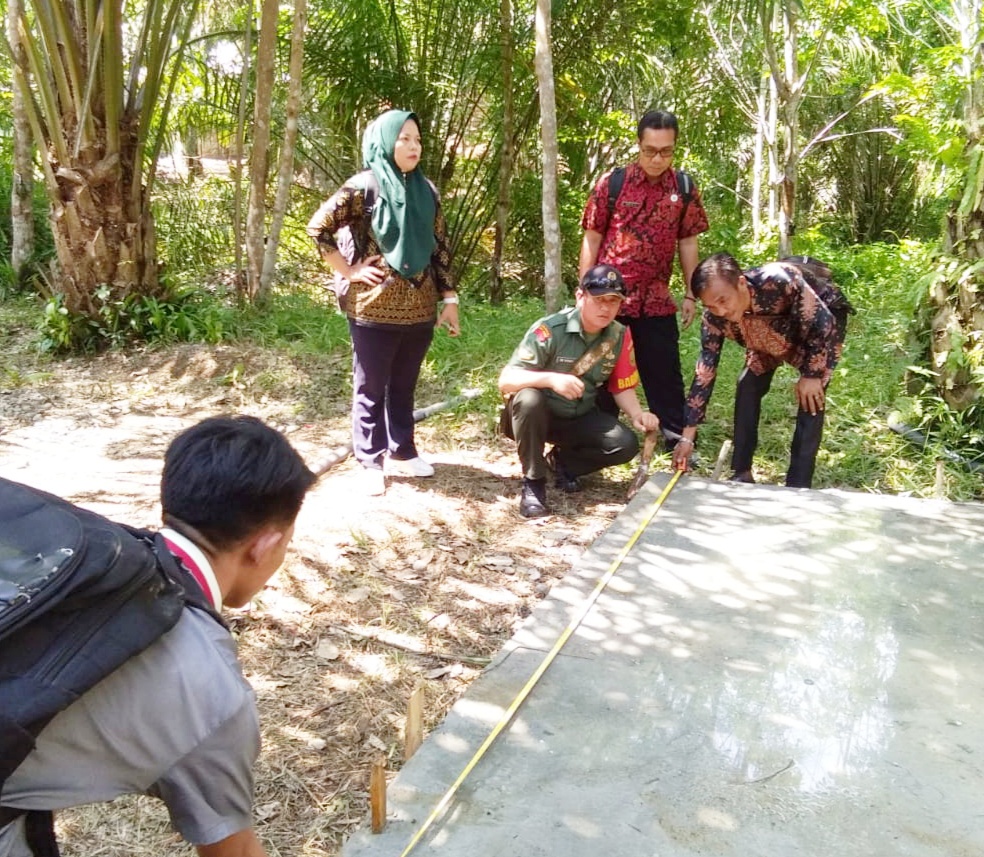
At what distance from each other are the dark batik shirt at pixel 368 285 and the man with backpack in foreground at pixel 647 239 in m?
0.74

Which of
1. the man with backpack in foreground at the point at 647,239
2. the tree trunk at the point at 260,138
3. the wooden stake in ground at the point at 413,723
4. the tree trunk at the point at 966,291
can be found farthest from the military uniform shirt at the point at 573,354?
the tree trunk at the point at 260,138

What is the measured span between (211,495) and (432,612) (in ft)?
6.07

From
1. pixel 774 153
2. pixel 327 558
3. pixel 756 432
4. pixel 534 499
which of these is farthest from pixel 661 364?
pixel 774 153

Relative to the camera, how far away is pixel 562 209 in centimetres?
796

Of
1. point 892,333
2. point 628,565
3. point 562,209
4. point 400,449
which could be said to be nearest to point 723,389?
point 892,333

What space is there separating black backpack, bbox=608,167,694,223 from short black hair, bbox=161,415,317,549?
305cm

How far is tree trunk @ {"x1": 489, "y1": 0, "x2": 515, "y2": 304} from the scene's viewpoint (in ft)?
22.0

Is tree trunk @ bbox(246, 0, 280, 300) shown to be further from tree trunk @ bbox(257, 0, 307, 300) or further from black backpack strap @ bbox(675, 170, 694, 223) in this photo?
black backpack strap @ bbox(675, 170, 694, 223)

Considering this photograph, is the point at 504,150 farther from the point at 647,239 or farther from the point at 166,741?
the point at 166,741

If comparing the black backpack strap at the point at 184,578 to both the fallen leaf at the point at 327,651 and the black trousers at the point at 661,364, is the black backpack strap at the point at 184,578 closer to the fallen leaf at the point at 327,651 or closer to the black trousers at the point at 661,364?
the fallen leaf at the point at 327,651

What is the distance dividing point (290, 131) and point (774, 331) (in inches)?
144

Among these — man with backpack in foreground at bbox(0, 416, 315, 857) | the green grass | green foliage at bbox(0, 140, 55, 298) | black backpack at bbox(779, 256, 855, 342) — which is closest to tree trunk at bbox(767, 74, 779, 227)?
the green grass

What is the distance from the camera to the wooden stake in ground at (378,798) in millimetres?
1777

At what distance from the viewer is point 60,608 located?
1.04 m
